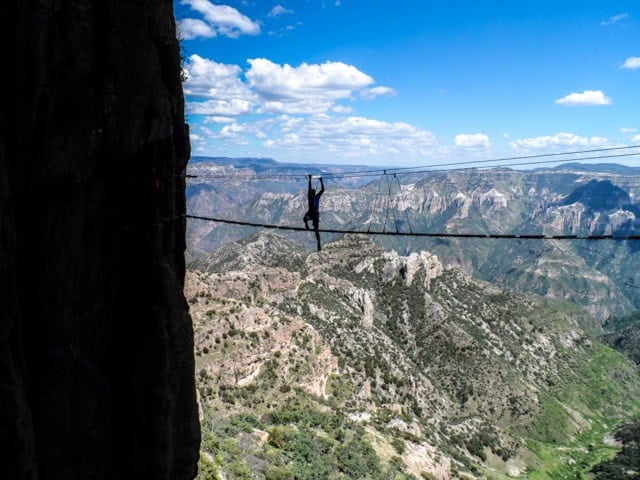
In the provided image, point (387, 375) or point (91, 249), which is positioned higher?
point (91, 249)

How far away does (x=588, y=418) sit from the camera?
140000 mm

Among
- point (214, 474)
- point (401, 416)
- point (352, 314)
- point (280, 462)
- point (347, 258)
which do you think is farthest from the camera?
point (347, 258)

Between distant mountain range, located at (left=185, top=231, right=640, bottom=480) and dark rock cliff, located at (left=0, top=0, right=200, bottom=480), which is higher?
dark rock cliff, located at (left=0, top=0, right=200, bottom=480)

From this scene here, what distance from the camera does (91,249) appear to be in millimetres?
11602

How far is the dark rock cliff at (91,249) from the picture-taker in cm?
964

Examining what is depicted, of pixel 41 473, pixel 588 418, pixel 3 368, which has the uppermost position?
pixel 3 368

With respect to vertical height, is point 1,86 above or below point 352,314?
above

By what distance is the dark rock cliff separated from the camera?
964cm

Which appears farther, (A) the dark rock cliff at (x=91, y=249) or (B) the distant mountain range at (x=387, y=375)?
(B) the distant mountain range at (x=387, y=375)

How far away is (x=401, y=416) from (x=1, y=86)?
7751cm

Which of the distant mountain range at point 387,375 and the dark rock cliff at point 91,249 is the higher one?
the dark rock cliff at point 91,249

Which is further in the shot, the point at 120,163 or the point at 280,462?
the point at 280,462

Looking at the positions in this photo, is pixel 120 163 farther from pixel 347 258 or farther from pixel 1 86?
pixel 347 258

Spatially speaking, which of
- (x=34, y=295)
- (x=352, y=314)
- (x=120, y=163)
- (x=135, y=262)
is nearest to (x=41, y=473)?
(x=34, y=295)
